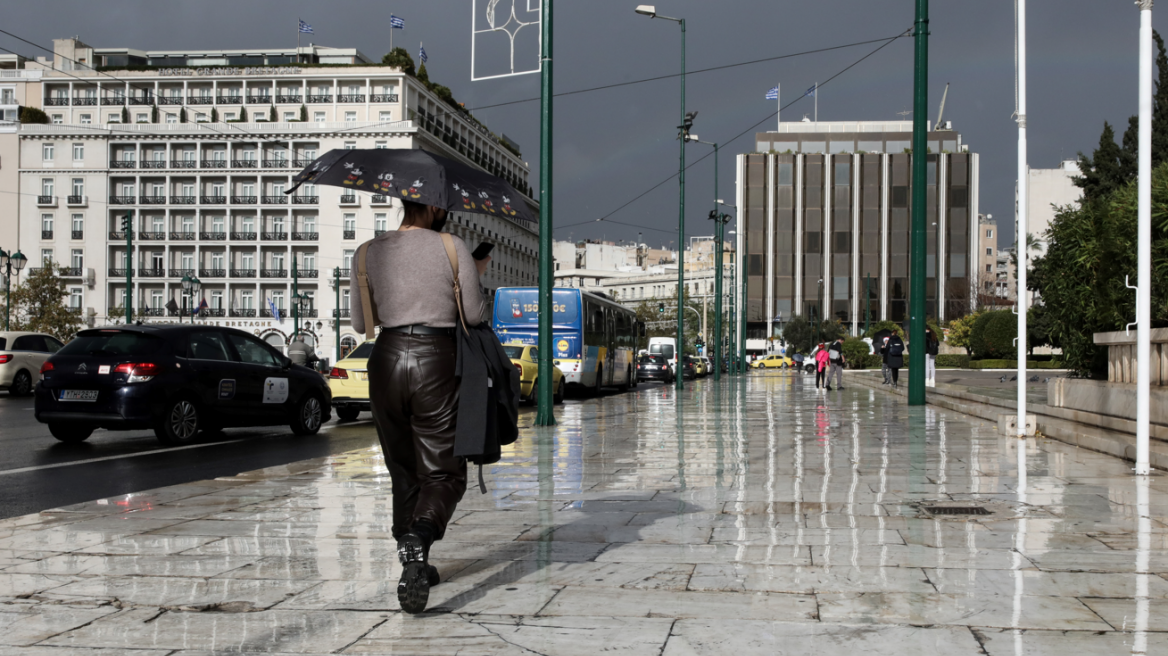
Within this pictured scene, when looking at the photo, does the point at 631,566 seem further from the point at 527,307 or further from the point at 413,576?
the point at 527,307

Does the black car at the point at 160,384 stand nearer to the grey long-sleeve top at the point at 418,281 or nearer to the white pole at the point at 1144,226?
the grey long-sleeve top at the point at 418,281

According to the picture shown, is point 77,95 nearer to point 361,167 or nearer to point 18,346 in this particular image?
point 18,346

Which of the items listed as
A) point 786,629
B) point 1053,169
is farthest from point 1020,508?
point 1053,169

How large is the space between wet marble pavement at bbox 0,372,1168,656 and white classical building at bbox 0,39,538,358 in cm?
7664

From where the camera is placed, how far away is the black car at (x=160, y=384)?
42.0ft

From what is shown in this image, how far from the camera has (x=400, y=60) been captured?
8369 centimetres

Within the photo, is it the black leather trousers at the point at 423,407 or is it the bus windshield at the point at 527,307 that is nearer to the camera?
the black leather trousers at the point at 423,407

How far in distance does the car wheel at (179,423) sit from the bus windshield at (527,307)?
15.9 meters

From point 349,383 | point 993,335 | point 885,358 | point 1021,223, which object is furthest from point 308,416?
point 993,335

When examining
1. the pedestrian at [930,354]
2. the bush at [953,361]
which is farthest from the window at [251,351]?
the bush at [953,361]

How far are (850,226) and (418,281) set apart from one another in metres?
102

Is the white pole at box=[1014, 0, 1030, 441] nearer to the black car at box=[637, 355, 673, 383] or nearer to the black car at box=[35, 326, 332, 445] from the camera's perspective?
the black car at box=[35, 326, 332, 445]

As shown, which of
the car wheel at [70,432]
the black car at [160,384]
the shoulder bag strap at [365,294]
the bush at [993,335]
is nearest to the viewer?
the shoulder bag strap at [365,294]

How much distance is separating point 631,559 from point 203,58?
95518mm
